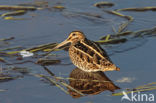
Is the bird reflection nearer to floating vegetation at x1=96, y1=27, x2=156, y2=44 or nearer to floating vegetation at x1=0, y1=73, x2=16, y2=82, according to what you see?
floating vegetation at x1=0, y1=73, x2=16, y2=82

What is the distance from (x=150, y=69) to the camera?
8125 millimetres

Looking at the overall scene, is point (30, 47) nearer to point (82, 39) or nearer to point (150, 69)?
point (82, 39)

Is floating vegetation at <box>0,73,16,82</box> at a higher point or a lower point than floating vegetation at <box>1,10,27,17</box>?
lower

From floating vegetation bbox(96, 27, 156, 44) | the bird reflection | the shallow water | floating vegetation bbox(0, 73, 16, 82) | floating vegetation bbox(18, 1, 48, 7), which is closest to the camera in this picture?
the shallow water

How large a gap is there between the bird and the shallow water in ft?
0.92

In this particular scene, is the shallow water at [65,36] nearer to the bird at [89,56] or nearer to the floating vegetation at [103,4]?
the floating vegetation at [103,4]

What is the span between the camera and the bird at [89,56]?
25.3 ft

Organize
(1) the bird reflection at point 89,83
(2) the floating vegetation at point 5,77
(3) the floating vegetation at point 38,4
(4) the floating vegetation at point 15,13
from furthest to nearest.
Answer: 1. (3) the floating vegetation at point 38,4
2. (4) the floating vegetation at point 15,13
3. (2) the floating vegetation at point 5,77
4. (1) the bird reflection at point 89,83

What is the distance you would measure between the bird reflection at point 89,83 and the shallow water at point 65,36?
0.43ft

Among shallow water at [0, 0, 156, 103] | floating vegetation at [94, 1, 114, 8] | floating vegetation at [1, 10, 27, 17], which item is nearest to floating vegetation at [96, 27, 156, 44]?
shallow water at [0, 0, 156, 103]

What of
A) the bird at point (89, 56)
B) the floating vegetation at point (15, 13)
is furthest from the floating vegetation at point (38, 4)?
the bird at point (89, 56)

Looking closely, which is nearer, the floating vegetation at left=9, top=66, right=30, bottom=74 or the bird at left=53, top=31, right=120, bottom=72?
the bird at left=53, top=31, right=120, bottom=72

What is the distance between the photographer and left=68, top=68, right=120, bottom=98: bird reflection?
7.35 metres

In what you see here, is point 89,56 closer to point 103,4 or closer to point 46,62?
point 46,62
